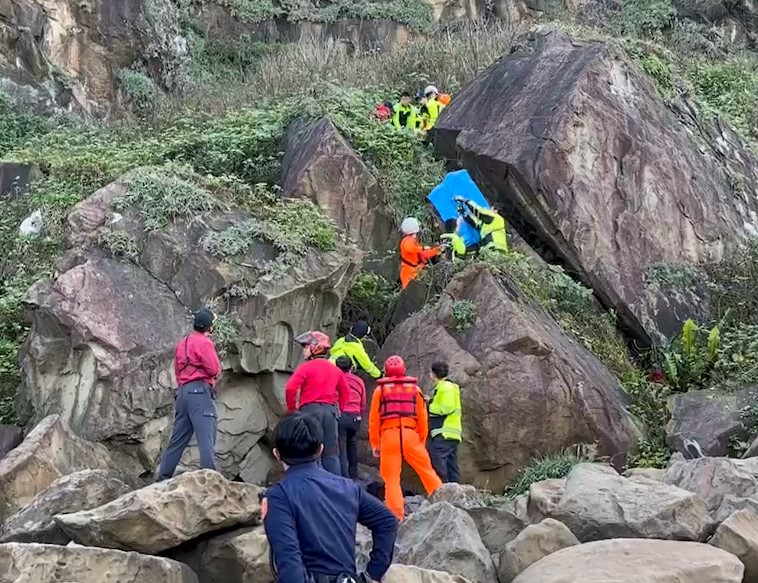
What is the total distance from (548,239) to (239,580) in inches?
326

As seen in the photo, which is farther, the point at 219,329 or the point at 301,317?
the point at 301,317

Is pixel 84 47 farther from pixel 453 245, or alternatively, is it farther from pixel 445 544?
pixel 445 544

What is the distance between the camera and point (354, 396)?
32.7 feet

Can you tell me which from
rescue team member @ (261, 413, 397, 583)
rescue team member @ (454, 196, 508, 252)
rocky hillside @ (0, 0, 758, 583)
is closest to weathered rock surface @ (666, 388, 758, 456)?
rocky hillside @ (0, 0, 758, 583)

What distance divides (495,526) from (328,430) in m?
1.89

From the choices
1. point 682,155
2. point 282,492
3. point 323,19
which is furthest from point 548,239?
point 323,19

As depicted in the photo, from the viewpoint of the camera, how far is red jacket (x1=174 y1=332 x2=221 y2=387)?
27.5 feet

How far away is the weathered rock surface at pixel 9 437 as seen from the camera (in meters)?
10.3

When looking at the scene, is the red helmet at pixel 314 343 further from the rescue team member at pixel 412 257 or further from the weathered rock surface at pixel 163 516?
the rescue team member at pixel 412 257

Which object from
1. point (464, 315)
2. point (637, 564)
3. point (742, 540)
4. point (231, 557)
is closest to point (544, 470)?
point (464, 315)

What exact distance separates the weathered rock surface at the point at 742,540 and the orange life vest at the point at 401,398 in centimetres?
352

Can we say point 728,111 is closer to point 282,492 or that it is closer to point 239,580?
point 239,580

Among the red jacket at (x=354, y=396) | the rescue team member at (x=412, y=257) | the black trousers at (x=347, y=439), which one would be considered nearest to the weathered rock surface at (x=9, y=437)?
the black trousers at (x=347, y=439)

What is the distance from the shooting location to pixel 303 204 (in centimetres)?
1277
